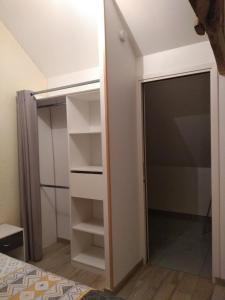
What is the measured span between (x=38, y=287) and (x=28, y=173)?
5.04 feet

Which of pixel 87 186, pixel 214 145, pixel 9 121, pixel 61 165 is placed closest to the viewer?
pixel 214 145

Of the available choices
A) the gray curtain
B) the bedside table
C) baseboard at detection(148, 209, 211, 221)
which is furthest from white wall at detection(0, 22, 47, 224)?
baseboard at detection(148, 209, 211, 221)

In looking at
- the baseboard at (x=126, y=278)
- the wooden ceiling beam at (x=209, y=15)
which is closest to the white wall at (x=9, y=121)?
the baseboard at (x=126, y=278)

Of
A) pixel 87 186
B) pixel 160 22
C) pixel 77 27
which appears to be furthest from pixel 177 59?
pixel 87 186

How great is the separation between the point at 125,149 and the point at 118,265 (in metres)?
1.11

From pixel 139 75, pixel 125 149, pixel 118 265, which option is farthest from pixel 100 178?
pixel 139 75

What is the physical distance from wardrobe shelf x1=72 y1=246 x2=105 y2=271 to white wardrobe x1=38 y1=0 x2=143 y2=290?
0.01m

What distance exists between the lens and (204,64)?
2199mm

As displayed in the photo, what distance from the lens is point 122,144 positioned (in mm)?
2275

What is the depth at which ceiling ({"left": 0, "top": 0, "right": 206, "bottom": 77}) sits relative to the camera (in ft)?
6.95

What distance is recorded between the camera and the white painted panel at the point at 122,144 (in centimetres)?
210

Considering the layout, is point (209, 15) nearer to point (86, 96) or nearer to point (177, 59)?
point (177, 59)

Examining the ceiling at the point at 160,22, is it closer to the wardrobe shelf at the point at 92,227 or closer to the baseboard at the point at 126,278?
the wardrobe shelf at the point at 92,227

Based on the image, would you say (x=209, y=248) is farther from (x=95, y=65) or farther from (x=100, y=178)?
(x=95, y=65)
